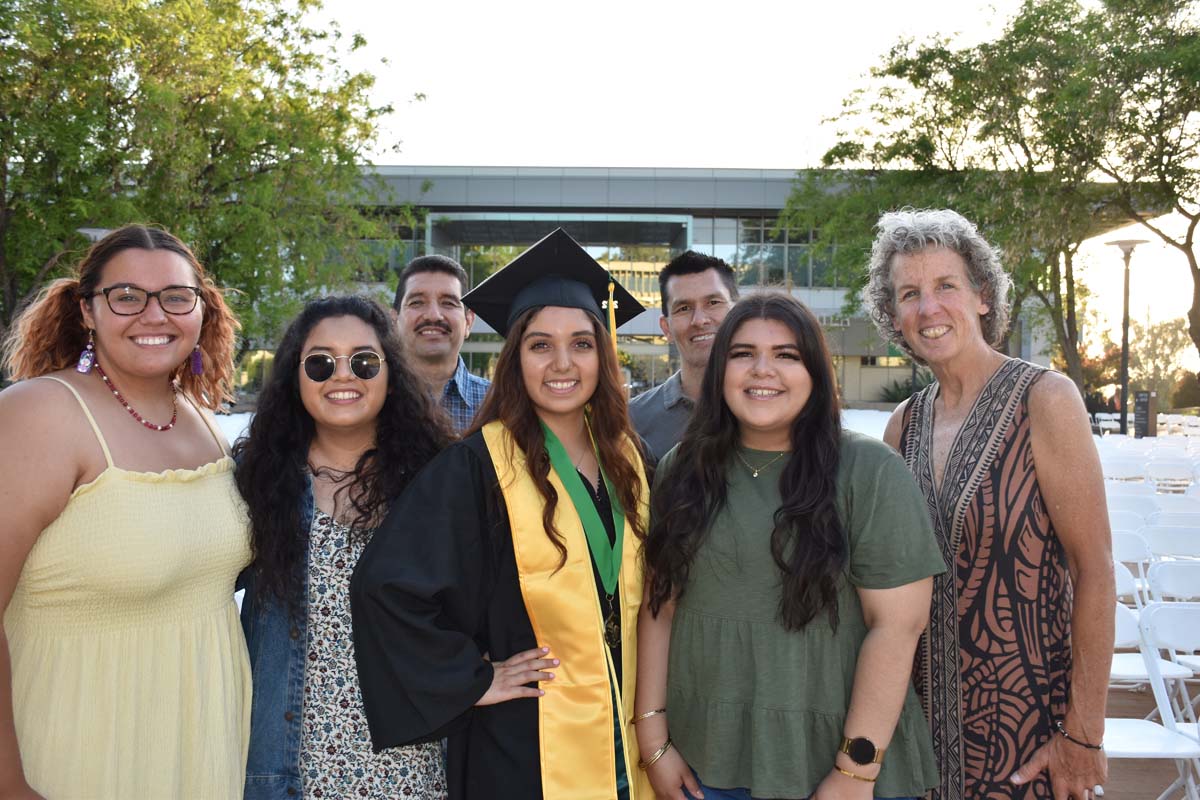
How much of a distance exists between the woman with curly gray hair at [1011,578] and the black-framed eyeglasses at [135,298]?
6.76ft

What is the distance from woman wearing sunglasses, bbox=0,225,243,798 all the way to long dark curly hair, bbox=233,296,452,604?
0.09m

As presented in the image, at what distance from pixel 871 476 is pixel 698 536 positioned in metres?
0.46

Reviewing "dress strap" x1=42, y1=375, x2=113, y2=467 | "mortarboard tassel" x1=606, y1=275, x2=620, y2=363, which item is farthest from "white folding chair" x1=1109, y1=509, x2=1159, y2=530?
"dress strap" x1=42, y1=375, x2=113, y2=467

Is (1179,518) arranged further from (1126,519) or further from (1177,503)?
(1177,503)

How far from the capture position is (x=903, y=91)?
1770cm

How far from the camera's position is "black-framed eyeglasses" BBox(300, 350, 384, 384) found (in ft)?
8.14

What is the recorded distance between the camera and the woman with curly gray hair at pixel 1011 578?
2.33m

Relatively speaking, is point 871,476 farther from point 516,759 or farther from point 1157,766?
point 1157,766

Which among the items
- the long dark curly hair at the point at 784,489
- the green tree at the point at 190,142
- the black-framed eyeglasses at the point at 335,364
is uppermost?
the green tree at the point at 190,142

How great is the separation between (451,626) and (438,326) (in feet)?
6.71

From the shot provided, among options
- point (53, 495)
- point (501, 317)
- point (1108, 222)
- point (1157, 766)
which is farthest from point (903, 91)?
point (53, 495)

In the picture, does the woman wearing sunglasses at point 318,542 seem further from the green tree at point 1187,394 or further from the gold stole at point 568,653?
the green tree at point 1187,394

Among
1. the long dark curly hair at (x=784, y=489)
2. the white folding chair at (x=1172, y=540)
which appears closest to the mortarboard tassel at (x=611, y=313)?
the long dark curly hair at (x=784, y=489)

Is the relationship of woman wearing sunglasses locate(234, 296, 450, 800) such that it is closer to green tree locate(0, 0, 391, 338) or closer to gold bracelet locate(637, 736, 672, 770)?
gold bracelet locate(637, 736, 672, 770)
